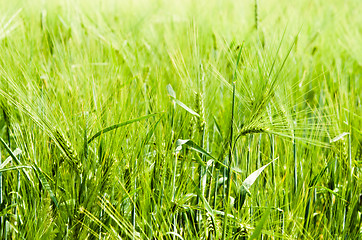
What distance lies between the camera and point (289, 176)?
3.56 feet

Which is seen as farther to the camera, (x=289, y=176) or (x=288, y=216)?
(x=289, y=176)

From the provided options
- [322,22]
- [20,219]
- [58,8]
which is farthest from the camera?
[58,8]

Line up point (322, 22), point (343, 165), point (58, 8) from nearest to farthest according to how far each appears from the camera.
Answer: point (343, 165) < point (322, 22) < point (58, 8)

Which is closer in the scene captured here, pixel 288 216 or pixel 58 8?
pixel 288 216

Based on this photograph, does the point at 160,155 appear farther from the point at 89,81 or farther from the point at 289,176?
the point at 289,176

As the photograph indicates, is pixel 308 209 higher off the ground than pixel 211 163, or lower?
lower

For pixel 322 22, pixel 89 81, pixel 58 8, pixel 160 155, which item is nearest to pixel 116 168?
pixel 160 155

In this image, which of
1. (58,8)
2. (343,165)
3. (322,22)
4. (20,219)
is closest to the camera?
(20,219)

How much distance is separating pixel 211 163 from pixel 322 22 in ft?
4.79

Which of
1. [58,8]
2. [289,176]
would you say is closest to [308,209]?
[289,176]

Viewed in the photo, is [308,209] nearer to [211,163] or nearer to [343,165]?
[343,165]

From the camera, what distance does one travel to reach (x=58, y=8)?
264 centimetres

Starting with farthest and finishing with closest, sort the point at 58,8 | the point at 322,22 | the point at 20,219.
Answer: the point at 58,8 → the point at 322,22 → the point at 20,219

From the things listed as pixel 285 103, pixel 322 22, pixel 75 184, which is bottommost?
pixel 75 184
